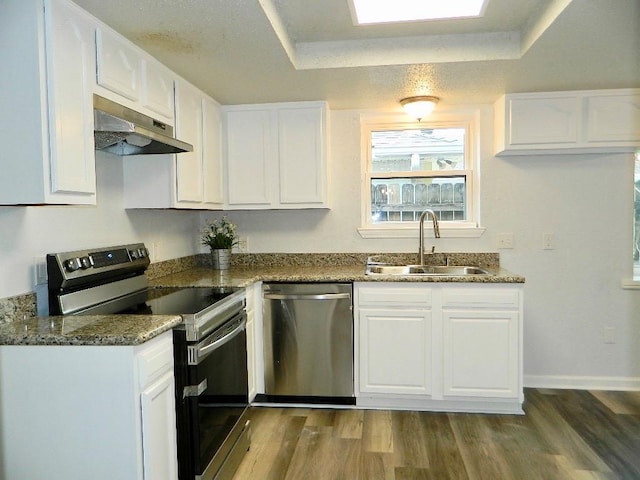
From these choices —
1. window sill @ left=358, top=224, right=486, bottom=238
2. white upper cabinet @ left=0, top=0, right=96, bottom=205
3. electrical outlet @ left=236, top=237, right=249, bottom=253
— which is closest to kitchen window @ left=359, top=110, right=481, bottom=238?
window sill @ left=358, top=224, right=486, bottom=238

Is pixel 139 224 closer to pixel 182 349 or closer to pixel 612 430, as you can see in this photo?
pixel 182 349

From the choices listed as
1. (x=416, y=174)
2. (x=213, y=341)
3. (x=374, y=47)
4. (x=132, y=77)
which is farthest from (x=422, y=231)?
(x=132, y=77)

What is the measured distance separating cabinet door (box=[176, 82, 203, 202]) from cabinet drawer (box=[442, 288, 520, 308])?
171 cm

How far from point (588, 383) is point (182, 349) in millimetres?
2986

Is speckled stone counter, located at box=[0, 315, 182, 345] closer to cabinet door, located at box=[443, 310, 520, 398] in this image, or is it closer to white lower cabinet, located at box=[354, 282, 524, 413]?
white lower cabinet, located at box=[354, 282, 524, 413]

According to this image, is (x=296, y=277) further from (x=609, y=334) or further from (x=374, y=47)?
(x=609, y=334)

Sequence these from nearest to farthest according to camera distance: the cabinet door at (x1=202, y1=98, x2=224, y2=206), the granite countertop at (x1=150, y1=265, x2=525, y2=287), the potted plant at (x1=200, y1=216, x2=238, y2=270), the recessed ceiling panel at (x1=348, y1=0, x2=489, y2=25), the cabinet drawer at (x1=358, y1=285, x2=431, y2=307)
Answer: the recessed ceiling panel at (x1=348, y1=0, x2=489, y2=25)
the granite countertop at (x1=150, y1=265, x2=525, y2=287)
the cabinet drawer at (x1=358, y1=285, x2=431, y2=307)
the cabinet door at (x1=202, y1=98, x2=224, y2=206)
the potted plant at (x1=200, y1=216, x2=238, y2=270)

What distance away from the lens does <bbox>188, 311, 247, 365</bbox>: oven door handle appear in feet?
5.82

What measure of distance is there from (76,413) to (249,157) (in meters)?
2.17

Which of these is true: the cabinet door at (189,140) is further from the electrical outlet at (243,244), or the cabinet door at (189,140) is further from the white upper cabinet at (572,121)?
the white upper cabinet at (572,121)

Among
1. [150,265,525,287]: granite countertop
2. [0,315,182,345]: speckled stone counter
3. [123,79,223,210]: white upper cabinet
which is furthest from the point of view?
[150,265,525,287]: granite countertop

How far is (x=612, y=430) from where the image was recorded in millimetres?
2588

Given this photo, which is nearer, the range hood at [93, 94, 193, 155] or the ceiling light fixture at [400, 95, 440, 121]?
the range hood at [93, 94, 193, 155]

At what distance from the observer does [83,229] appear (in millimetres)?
2193
